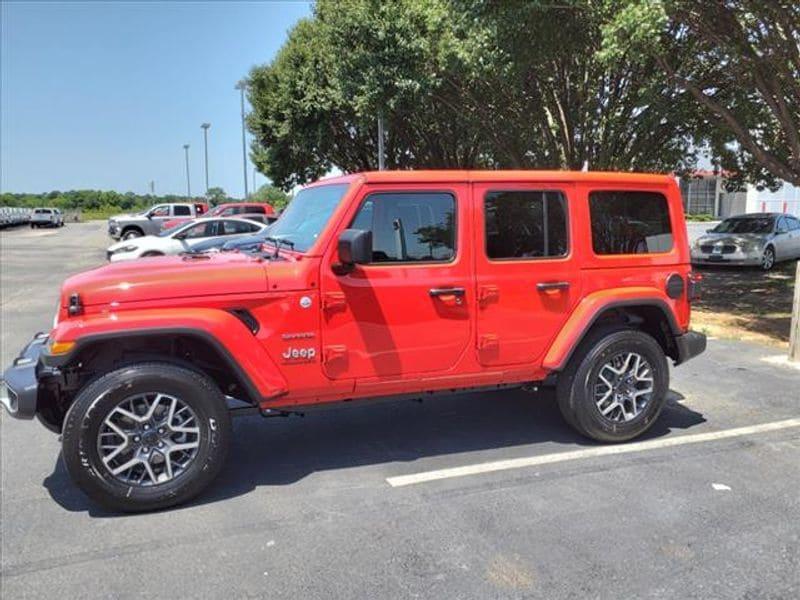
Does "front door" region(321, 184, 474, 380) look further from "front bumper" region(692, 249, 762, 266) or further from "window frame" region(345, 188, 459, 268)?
"front bumper" region(692, 249, 762, 266)

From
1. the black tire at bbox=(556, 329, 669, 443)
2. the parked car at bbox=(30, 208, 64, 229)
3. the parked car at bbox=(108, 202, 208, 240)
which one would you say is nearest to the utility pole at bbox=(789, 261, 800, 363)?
the black tire at bbox=(556, 329, 669, 443)

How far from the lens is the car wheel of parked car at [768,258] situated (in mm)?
17531

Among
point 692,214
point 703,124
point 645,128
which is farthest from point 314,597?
point 692,214

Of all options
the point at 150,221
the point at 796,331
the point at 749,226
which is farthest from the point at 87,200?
the point at 796,331

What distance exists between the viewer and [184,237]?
1823 cm

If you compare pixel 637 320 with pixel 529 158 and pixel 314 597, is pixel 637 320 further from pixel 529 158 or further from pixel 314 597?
pixel 529 158

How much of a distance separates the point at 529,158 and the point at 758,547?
1559cm

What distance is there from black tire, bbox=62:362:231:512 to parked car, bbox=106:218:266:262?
13.9m

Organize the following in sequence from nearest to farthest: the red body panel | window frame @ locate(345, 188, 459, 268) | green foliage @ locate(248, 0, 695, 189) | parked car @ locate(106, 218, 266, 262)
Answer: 1. the red body panel
2. window frame @ locate(345, 188, 459, 268)
3. green foliage @ locate(248, 0, 695, 189)
4. parked car @ locate(106, 218, 266, 262)

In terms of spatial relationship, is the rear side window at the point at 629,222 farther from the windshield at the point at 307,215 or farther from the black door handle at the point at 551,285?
the windshield at the point at 307,215

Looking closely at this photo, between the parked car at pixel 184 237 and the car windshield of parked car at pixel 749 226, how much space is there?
12.6 m

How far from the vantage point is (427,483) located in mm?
4273

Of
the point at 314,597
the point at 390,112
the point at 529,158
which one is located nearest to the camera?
the point at 314,597

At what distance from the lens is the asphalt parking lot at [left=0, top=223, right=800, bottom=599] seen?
3.19 meters
